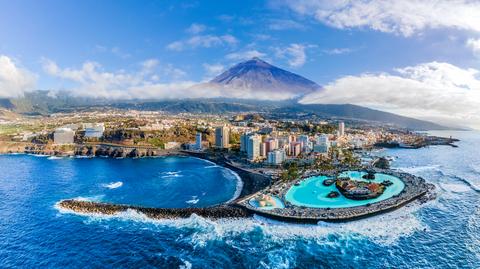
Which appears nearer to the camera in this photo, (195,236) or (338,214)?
(195,236)

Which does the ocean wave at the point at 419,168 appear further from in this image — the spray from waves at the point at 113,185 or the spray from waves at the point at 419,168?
the spray from waves at the point at 113,185

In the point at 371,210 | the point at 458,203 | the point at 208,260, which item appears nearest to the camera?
the point at 208,260

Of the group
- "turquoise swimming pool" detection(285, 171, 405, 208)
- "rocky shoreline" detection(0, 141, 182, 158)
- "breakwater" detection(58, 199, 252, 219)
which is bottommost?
"rocky shoreline" detection(0, 141, 182, 158)

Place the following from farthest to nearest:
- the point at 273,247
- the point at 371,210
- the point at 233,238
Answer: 1. the point at 371,210
2. the point at 233,238
3. the point at 273,247

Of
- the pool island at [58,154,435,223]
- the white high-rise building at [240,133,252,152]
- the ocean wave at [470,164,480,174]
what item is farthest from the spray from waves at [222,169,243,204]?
the ocean wave at [470,164,480,174]

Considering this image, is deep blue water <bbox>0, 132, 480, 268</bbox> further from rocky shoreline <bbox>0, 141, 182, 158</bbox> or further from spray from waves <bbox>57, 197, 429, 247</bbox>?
rocky shoreline <bbox>0, 141, 182, 158</bbox>

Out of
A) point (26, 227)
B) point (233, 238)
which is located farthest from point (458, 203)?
point (26, 227)

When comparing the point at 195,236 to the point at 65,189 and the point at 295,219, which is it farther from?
the point at 65,189
